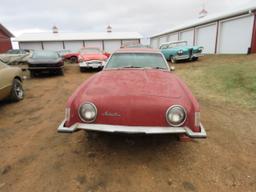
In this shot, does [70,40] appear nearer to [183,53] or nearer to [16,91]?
[183,53]

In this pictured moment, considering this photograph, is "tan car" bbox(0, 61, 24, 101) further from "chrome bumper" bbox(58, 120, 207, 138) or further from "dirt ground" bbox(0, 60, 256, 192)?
"chrome bumper" bbox(58, 120, 207, 138)

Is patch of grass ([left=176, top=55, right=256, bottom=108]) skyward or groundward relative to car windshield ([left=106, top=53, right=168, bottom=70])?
groundward

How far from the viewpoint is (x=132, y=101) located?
258 cm

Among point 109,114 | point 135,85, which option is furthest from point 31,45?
point 109,114

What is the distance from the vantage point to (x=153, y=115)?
8.29 feet

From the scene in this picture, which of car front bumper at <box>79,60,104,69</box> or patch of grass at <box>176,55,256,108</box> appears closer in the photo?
patch of grass at <box>176,55,256,108</box>

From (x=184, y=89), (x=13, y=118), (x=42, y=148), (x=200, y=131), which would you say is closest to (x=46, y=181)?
(x=42, y=148)

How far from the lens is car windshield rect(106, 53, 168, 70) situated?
13.8ft

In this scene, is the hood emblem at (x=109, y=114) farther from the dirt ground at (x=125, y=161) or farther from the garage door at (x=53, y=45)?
the garage door at (x=53, y=45)

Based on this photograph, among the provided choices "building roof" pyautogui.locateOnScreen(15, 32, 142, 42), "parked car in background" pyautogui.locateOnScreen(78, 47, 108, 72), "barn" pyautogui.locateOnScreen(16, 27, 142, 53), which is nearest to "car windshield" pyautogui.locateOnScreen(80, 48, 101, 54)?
"parked car in background" pyautogui.locateOnScreen(78, 47, 108, 72)

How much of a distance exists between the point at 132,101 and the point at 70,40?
3006 centimetres

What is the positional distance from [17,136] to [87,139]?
1442 mm

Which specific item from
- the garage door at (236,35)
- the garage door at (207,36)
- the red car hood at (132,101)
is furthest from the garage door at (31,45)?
the red car hood at (132,101)

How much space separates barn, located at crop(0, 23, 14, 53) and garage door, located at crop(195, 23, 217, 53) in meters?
22.3
